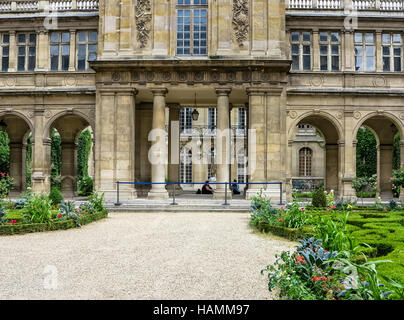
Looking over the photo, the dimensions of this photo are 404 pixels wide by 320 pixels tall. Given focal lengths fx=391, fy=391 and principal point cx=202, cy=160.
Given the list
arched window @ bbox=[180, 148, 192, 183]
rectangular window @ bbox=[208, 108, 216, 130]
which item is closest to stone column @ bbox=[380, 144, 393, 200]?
rectangular window @ bbox=[208, 108, 216, 130]

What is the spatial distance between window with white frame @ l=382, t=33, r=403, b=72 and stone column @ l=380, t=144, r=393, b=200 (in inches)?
212

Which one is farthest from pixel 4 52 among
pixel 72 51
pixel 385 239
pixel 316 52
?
pixel 385 239

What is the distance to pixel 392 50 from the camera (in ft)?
69.3

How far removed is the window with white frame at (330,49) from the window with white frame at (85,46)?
1228 cm

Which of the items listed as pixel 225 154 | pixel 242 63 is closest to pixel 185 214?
pixel 225 154

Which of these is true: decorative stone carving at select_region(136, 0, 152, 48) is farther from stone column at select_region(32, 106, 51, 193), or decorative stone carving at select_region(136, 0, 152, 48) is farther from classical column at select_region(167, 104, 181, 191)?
stone column at select_region(32, 106, 51, 193)

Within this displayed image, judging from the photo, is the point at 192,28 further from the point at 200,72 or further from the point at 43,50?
the point at 43,50

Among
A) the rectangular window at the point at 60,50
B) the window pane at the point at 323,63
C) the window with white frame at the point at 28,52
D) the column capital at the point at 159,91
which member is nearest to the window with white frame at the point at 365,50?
the window pane at the point at 323,63

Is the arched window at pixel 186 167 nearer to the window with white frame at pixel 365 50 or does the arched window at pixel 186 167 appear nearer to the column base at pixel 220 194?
the column base at pixel 220 194

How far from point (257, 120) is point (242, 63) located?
9.24ft

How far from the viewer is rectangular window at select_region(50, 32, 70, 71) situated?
21375 mm

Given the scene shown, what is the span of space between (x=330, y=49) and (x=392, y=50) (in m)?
3.34

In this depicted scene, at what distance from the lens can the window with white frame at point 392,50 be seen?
2114cm

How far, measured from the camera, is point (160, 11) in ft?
63.7
